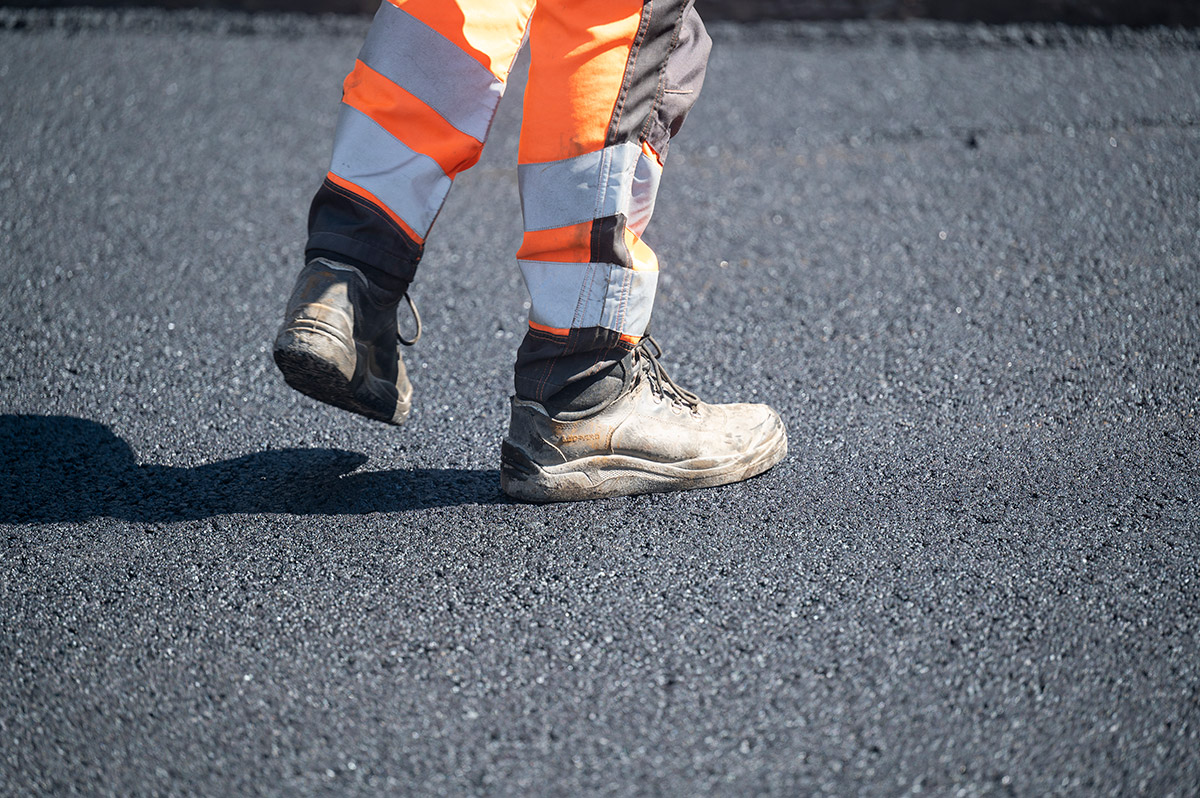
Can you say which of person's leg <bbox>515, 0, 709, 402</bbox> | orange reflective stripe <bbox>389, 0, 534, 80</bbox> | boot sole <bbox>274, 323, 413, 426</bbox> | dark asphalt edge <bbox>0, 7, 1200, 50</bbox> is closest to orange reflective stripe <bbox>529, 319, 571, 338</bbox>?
person's leg <bbox>515, 0, 709, 402</bbox>

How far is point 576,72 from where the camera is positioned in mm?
1624

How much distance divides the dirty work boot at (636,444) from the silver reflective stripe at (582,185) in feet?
1.05

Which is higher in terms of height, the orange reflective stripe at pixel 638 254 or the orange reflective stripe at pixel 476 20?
the orange reflective stripe at pixel 476 20

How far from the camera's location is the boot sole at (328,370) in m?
1.71

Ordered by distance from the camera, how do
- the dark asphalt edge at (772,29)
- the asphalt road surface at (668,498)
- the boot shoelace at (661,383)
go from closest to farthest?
the asphalt road surface at (668,498)
the boot shoelace at (661,383)
the dark asphalt edge at (772,29)

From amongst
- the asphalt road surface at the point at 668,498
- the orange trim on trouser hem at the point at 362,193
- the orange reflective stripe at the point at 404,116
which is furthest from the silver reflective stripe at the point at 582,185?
the asphalt road surface at the point at 668,498

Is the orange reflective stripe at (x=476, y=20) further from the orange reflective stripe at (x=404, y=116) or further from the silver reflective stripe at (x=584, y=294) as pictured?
the silver reflective stripe at (x=584, y=294)

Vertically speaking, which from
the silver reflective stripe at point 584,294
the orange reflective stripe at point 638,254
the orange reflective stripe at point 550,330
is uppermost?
the orange reflective stripe at point 638,254

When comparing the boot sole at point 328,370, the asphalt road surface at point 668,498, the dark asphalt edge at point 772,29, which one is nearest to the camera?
the asphalt road surface at point 668,498

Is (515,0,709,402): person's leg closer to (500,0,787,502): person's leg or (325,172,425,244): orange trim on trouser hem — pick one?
(500,0,787,502): person's leg

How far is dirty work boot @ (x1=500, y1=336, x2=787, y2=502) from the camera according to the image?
1.89 m

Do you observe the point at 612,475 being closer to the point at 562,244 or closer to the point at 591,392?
the point at 591,392

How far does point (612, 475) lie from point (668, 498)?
0.13m

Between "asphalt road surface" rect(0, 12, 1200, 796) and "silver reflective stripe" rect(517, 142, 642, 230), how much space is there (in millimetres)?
600
